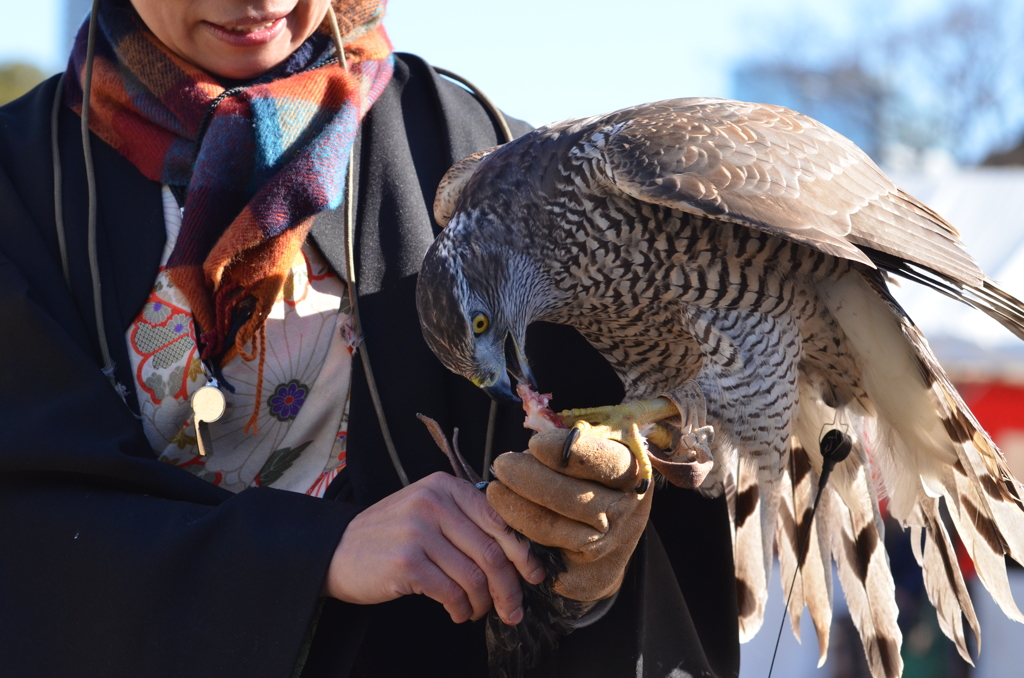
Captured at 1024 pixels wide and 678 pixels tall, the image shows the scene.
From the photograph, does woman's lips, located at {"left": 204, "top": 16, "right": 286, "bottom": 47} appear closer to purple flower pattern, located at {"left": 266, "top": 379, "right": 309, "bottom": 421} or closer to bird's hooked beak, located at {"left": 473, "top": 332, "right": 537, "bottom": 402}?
purple flower pattern, located at {"left": 266, "top": 379, "right": 309, "bottom": 421}

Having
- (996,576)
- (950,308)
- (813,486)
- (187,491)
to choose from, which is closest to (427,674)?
(187,491)

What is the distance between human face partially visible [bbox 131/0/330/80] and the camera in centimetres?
193

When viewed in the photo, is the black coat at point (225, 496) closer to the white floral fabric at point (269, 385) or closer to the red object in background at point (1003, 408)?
the white floral fabric at point (269, 385)

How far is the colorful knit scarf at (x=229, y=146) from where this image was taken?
6.15 ft

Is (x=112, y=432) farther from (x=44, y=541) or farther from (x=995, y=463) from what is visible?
(x=995, y=463)

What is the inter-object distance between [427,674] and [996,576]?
1386 millimetres

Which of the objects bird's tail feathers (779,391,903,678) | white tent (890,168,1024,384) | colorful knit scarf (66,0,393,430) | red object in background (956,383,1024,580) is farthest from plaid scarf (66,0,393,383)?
red object in background (956,383,1024,580)

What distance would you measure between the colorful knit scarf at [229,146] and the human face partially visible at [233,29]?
0.03m

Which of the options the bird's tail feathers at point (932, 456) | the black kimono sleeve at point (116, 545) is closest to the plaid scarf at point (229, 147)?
the black kimono sleeve at point (116, 545)

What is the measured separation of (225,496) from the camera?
182 centimetres

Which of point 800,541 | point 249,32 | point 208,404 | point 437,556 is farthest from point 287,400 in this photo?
point 800,541

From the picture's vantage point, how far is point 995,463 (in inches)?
84.6

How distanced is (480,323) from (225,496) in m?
0.67

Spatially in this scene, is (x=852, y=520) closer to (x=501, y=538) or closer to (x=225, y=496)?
(x=501, y=538)
